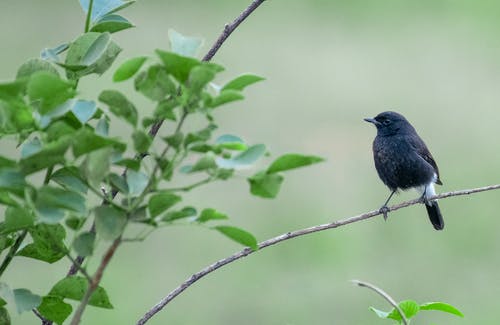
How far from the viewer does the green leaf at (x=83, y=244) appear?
101cm

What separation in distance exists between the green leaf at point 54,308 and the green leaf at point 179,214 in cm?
27

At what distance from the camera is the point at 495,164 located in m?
10.4

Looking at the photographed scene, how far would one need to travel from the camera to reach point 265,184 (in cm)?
99

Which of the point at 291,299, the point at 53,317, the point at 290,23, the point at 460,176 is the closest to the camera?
the point at 53,317

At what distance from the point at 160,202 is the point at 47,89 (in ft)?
0.50

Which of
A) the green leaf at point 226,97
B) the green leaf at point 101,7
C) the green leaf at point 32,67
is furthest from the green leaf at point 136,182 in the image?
the green leaf at point 101,7

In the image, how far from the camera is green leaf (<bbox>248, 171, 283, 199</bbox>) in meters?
0.99

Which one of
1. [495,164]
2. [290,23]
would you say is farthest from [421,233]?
[290,23]

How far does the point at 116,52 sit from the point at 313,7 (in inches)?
535

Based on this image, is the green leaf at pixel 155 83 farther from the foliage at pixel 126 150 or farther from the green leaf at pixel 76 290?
the green leaf at pixel 76 290

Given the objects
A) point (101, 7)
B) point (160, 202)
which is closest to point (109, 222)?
point (160, 202)

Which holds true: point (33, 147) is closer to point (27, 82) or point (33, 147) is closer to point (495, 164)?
point (27, 82)

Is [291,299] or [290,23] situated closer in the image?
[291,299]

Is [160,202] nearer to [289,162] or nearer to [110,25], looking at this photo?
[289,162]
